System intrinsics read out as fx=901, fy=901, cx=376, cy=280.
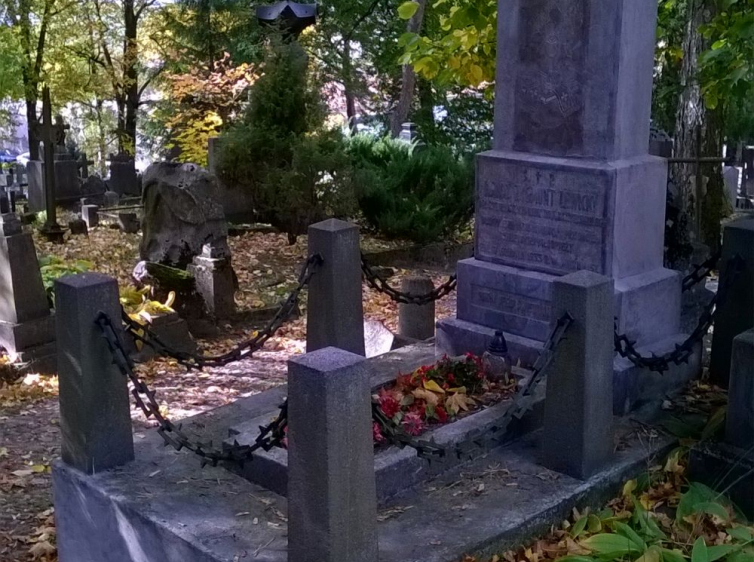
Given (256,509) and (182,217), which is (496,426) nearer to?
(256,509)

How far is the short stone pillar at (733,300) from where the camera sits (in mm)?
5832

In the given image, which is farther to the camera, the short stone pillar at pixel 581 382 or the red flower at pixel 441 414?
the red flower at pixel 441 414

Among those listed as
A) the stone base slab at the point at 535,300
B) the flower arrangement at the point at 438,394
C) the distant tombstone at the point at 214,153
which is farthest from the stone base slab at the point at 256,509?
the distant tombstone at the point at 214,153

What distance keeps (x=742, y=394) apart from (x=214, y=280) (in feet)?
22.2

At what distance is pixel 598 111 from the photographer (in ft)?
18.1

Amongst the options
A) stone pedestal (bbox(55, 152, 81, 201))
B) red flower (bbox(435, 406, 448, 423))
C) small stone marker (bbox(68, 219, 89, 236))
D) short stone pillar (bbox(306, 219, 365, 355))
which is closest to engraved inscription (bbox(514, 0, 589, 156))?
short stone pillar (bbox(306, 219, 365, 355))

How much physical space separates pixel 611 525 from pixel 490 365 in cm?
154

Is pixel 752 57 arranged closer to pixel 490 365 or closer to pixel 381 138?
pixel 490 365

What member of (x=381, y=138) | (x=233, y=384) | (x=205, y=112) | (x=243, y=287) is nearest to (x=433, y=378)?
(x=233, y=384)

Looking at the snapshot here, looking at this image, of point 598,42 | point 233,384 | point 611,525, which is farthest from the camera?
point 233,384

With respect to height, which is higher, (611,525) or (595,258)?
(595,258)

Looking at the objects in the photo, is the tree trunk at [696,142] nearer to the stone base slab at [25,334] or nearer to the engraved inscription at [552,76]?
the engraved inscription at [552,76]

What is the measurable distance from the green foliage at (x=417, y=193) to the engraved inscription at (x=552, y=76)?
8.25 metres

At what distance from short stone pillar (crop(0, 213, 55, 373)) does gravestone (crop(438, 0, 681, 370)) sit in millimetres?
4590
